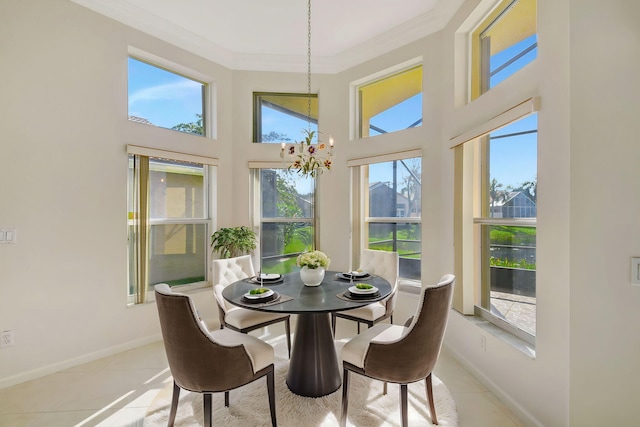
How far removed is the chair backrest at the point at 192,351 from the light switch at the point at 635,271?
210cm

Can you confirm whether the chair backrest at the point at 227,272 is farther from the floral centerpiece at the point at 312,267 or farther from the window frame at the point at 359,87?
the window frame at the point at 359,87

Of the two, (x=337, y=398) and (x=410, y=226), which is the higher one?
(x=410, y=226)

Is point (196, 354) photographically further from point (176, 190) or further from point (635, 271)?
point (176, 190)

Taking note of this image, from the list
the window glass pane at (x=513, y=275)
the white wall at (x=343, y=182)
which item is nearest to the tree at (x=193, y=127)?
the white wall at (x=343, y=182)

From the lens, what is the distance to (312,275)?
7.92 feet

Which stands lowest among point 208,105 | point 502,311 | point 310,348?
point 310,348

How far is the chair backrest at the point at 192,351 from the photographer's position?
163cm

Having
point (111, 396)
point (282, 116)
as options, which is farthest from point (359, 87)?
point (111, 396)

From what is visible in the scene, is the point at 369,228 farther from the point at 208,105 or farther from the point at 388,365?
the point at 208,105

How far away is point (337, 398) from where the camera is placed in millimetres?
2182

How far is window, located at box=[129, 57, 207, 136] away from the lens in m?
3.26

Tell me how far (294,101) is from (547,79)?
305 cm

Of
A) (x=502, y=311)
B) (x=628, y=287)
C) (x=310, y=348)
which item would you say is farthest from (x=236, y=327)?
(x=628, y=287)

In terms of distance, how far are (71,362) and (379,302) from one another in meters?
2.83
